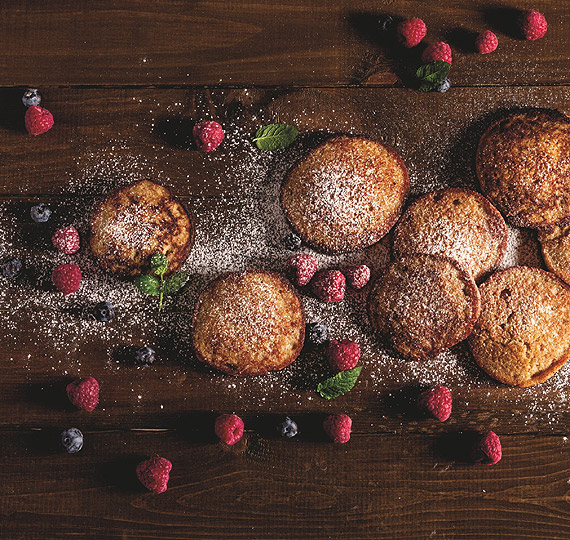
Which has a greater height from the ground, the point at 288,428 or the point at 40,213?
the point at 40,213

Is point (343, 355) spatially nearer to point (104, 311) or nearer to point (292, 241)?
point (292, 241)

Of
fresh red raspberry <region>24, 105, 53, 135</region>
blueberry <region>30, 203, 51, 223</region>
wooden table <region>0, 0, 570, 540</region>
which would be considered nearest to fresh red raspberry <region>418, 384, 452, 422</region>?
wooden table <region>0, 0, 570, 540</region>

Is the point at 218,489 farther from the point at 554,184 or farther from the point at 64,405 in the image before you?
the point at 554,184

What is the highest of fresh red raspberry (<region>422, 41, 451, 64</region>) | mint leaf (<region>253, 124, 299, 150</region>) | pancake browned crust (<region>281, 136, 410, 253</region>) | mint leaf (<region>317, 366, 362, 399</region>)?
fresh red raspberry (<region>422, 41, 451, 64</region>)

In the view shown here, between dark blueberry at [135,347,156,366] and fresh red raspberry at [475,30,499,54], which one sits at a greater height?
fresh red raspberry at [475,30,499,54]

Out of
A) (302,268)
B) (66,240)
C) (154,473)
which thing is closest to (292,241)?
(302,268)

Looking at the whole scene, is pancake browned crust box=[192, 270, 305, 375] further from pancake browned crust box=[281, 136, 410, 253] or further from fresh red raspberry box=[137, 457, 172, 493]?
fresh red raspberry box=[137, 457, 172, 493]

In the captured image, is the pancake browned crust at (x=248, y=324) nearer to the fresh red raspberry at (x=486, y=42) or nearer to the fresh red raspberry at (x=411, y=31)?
the fresh red raspberry at (x=411, y=31)
